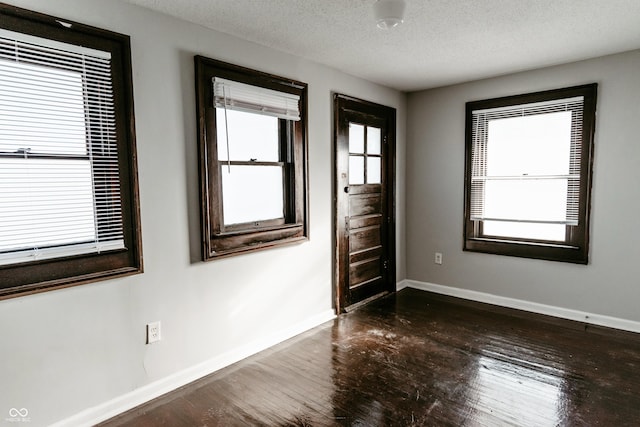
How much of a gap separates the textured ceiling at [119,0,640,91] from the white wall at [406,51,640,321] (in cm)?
27

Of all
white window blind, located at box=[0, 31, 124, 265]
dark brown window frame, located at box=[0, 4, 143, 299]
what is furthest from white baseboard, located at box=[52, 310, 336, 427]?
white window blind, located at box=[0, 31, 124, 265]

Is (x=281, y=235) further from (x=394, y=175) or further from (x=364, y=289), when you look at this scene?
(x=394, y=175)

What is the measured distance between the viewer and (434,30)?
2586 millimetres

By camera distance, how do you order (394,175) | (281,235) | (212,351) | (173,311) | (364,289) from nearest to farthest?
(173,311)
(212,351)
(281,235)
(364,289)
(394,175)

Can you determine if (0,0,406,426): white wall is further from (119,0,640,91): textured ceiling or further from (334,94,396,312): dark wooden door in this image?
(334,94,396,312): dark wooden door

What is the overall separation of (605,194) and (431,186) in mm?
1631

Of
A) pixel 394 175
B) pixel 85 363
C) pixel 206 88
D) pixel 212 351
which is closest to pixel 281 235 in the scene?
pixel 212 351

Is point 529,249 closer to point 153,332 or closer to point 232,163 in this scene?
point 232,163

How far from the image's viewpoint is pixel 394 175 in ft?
14.2

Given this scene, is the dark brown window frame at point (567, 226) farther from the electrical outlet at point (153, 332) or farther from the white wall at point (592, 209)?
the electrical outlet at point (153, 332)

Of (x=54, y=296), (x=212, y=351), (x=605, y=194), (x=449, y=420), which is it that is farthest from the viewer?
(x=605, y=194)

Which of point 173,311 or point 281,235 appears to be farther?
point 281,235

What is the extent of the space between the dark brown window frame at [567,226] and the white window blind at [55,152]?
11.1ft

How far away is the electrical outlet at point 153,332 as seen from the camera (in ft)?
7.57
